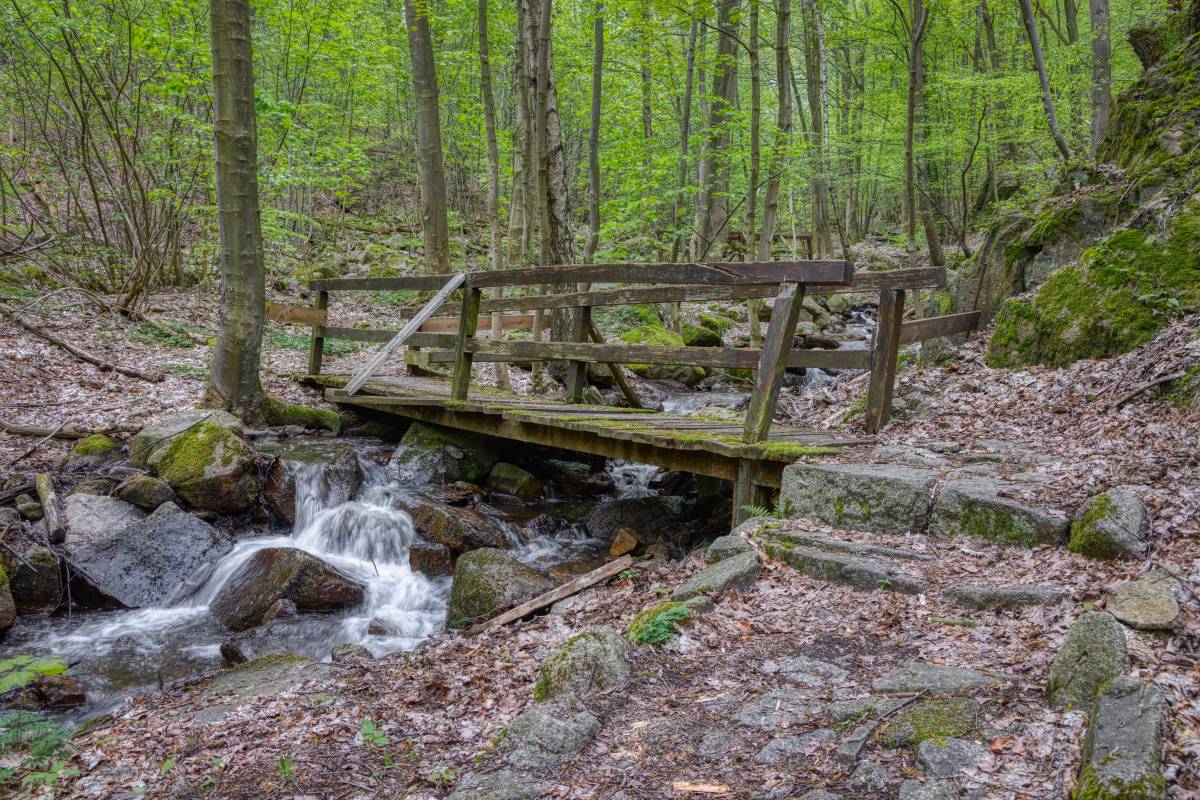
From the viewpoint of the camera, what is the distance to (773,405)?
5797 millimetres

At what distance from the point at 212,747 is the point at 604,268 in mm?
4717

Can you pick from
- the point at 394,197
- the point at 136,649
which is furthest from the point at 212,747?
the point at 394,197

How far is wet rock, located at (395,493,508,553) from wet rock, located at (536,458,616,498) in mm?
1693

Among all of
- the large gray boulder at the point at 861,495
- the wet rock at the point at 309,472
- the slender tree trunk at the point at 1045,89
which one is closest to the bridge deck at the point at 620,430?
the large gray boulder at the point at 861,495

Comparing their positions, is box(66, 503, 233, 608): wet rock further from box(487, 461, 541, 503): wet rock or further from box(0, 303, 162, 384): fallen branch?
box(0, 303, 162, 384): fallen branch

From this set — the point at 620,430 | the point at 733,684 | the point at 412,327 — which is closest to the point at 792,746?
the point at 733,684

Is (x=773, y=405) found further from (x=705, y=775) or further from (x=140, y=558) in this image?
A: (x=140, y=558)

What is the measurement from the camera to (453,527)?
7453 millimetres

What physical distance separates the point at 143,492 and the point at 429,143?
7.80 meters

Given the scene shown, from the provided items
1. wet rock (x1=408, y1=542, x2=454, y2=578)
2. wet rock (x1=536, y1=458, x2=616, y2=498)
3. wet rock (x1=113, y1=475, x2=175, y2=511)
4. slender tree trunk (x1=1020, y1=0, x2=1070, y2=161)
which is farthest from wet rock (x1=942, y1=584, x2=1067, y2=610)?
slender tree trunk (x1=1020, y1=0, x2=1070, y2=161)

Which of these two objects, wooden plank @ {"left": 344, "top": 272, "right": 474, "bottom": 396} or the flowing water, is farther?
wooden plank @ {"left": 344, "top": 272, "right": 474, "bottom": 396}

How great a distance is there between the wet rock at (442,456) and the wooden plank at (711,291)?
1784 millimetres

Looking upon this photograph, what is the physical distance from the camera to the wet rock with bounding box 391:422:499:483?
905cm

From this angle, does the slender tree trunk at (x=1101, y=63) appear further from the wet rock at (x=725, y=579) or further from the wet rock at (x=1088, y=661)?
the wet rock at (x=1088, y=661)
